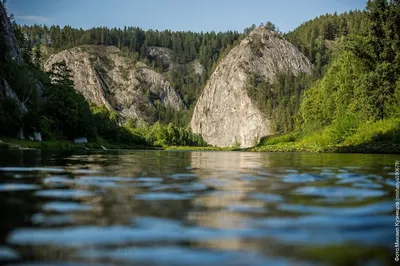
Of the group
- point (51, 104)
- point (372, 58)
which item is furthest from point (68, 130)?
point (372, 58)

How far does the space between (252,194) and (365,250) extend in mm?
4917

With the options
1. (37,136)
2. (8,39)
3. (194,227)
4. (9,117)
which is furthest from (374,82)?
(8,39)

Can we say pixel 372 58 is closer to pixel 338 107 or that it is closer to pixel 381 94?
pixel 381 94

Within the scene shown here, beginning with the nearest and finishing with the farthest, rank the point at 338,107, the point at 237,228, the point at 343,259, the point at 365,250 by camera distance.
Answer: the point at 343,259 < the point at 365,250 < the point at 237,228 < the point at 338,107

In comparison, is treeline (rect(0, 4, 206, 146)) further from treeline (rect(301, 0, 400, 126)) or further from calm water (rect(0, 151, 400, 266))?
calm water (rect(0, 151, 400, 266))

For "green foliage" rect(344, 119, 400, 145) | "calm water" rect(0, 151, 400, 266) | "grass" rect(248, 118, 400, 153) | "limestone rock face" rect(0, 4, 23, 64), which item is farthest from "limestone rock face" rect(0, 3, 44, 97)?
"calm water" rect(0, 151, 400, 266)

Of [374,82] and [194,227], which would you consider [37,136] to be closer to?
[374,82]

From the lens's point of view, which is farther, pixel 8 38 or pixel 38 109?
pixel 8 38

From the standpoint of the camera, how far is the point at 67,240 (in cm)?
462

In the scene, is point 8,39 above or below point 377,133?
above

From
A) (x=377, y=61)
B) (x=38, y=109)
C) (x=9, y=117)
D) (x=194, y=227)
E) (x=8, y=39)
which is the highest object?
(x=8, y=39)

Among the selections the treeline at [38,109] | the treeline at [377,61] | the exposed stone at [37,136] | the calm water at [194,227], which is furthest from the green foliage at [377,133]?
the treeline at [38,109]

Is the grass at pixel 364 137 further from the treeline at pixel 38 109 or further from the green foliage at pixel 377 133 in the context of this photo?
the treeline at pixel 38 109

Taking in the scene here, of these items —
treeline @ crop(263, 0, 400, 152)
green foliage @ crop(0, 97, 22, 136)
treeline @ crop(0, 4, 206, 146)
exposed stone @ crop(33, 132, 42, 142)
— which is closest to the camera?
treeline @ crop(263, 0, 400, 152)
